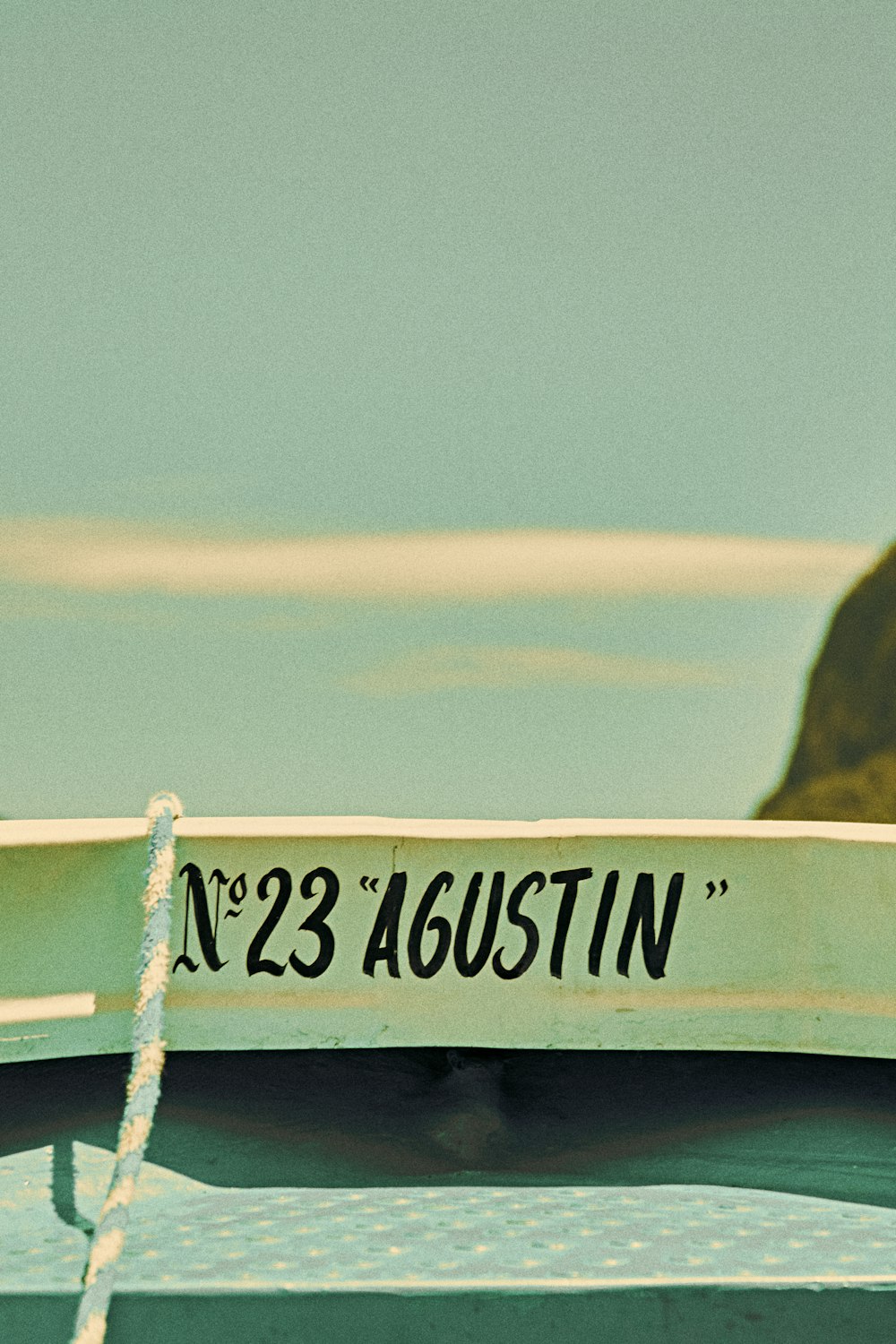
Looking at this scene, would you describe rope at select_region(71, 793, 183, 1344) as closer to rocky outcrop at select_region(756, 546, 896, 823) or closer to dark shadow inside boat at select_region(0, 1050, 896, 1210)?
dark shadow inside boat at select_region(0, 1050, 896, 1210)

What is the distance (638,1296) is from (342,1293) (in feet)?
1.08

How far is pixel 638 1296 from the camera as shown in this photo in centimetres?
166

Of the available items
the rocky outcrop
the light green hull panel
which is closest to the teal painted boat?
the light green hull panel

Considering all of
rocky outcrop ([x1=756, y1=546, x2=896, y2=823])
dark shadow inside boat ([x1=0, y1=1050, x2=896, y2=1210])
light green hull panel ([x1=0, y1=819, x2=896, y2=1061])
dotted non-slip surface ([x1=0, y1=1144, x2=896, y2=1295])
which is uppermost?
rocky outcrop ([x1=756, y1=546, x2=896, y2=823])

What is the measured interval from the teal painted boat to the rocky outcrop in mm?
13930

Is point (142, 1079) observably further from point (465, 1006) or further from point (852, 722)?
point (852, 722)

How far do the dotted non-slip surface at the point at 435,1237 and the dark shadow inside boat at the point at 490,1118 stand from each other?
0.09 m

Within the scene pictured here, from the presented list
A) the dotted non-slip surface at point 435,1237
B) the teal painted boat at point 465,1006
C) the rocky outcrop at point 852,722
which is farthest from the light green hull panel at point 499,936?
the rocky outcrop at point 852,722

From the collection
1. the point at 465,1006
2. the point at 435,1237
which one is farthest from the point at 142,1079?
the point at 465,1006

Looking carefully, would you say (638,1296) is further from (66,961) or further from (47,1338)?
(66,961)

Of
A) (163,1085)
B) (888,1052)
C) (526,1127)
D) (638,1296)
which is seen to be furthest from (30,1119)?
(888,1052)

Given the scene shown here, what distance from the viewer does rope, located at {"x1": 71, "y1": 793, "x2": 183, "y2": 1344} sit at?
1.65 meters

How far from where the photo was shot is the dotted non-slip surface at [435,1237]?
1.72 metres

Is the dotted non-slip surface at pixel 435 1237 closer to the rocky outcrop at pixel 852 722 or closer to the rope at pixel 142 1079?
the rope at pixel 142 1079
